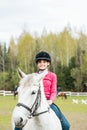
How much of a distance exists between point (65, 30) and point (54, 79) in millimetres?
79465

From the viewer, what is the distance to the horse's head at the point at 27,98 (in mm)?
5621

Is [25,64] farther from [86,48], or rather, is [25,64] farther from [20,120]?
[20,120]

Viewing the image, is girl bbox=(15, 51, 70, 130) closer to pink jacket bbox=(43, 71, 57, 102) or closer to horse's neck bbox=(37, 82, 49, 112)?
pink jacket bbox=(43, 71, 57, 102)

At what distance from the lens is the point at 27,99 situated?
579 cm

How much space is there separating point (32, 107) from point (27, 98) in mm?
175

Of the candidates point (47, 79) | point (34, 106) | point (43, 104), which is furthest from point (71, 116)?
point (34, 106)

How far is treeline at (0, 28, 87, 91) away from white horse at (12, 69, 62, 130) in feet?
218

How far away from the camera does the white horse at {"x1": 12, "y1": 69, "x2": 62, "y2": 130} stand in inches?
223

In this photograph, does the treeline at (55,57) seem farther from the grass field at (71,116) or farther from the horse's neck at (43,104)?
the horse's neck at (43,104)

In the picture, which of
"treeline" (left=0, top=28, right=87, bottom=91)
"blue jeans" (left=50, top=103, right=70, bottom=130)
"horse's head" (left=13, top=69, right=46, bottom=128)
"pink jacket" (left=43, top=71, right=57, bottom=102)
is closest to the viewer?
"horse's head" (left=13, top=69, right=46, bottom=128)

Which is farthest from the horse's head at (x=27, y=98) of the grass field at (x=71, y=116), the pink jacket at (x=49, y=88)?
the grass field at (x=71, y=116)

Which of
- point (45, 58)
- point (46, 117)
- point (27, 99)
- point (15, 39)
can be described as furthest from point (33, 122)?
point (15, 39)

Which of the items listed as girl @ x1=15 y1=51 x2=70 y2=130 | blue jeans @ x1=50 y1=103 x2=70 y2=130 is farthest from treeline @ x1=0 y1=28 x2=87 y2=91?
girl @ x1=15 y1=51 x2=70 y2=130

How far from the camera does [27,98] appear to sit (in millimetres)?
5789
